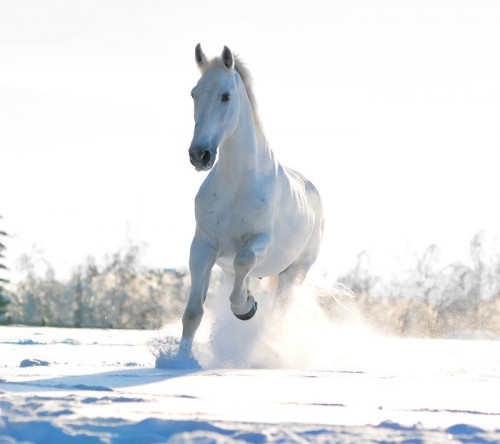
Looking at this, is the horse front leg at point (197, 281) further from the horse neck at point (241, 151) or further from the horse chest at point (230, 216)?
the horse neck at point (241, 151)

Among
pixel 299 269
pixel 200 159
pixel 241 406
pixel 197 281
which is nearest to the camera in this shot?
pixel 241 406

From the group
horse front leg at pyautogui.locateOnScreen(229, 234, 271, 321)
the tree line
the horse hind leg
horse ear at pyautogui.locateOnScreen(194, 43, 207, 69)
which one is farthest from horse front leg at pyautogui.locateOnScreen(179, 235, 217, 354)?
the tree line

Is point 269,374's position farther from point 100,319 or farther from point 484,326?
point 100,319

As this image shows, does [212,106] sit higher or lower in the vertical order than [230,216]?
higher

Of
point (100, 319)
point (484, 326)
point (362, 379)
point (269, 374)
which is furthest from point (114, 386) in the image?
point (100, 319)

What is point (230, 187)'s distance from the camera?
534cm

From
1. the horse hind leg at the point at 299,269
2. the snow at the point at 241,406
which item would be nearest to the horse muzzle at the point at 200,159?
the snow at the point at 241,406

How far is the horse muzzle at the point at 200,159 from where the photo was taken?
180 inches

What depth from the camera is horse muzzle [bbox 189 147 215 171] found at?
4574 mm

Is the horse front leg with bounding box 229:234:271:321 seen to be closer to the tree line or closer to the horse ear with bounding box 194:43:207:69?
the horse ear with bounding box 194:43:207:69

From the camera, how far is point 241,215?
5285 mm

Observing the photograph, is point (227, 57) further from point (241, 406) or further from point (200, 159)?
point (241, 406)

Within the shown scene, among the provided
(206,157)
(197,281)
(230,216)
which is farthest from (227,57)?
A: (197,281)

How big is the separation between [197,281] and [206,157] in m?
0.96
